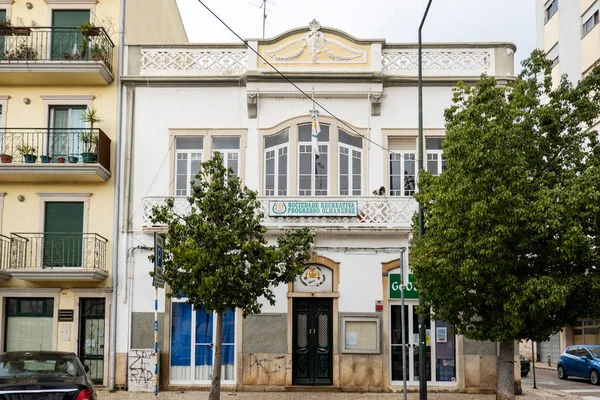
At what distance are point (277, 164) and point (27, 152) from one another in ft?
22.2

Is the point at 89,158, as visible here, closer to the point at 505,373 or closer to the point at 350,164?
the point at 350,164

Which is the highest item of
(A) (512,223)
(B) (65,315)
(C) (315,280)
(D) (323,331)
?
(A) (512,223)

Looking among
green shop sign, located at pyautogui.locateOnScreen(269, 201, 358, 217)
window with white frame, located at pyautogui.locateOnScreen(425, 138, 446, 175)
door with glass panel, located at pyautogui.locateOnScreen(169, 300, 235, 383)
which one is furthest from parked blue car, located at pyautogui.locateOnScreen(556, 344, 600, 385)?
door with glass panel, located at pyautogui.locateOnScreen(169, 300, 235, 383)

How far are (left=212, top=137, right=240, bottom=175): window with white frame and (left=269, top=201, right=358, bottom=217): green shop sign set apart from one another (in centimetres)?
182

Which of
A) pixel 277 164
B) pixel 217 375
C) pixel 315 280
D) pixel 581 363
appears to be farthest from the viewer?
pixel 581 363

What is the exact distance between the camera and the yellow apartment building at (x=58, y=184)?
67.1 feet

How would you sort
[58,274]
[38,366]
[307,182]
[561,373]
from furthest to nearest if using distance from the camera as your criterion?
1. [561,373]
2. [307,182]
3. [58,274]
4. [38,366]

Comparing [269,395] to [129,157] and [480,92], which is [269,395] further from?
[480,92]

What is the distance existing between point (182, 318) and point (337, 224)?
16.1ft

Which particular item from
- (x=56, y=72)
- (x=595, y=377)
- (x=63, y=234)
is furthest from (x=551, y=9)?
(x=63, y=234)

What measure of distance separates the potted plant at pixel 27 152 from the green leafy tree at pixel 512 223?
35.8 feet

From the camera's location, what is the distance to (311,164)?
21.1 metres

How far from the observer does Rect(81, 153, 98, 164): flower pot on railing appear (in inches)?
799

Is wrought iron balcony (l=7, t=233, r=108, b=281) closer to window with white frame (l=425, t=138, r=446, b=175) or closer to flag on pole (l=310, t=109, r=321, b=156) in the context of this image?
flag on pole (l=310, t=109, r=321, b=156)
